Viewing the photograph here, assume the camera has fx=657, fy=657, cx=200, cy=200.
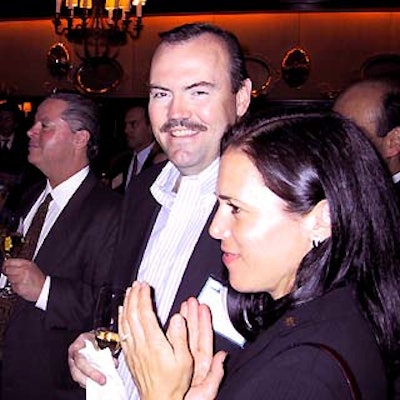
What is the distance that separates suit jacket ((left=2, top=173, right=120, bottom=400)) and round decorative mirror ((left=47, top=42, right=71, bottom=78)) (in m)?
8.22

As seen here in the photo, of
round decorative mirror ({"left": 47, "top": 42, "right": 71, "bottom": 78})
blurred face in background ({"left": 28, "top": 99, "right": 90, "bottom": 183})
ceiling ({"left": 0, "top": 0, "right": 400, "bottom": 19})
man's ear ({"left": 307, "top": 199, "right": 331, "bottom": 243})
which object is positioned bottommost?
man's ear ({"left": 307, "top": 199, "right": 331, "bottom": 243})

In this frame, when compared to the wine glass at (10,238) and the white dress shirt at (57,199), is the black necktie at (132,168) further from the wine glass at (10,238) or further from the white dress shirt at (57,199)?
the wine glass at (10,238)

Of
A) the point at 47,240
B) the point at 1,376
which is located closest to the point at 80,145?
the point at 47,240

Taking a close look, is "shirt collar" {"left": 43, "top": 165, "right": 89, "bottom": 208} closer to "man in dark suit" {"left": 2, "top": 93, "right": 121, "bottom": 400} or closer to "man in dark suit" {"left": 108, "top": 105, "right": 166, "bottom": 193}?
"man in dark suit" {"left": 2, "top": 93, "right": 121, "bottom": 400}

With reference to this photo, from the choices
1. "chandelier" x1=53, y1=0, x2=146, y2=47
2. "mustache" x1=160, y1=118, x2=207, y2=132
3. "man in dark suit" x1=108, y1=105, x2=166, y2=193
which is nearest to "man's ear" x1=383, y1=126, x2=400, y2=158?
"mustache" x1=160, y1=118, x2=207, y2=132

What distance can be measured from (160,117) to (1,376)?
137cm

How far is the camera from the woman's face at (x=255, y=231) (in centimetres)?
128

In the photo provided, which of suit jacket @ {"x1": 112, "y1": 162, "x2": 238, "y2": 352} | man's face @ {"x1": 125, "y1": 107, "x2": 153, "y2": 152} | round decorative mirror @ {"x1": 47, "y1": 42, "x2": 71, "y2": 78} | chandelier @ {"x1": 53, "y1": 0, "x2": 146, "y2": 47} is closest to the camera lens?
suit jacket @ {"x1": 112, "y1": 162, "x2": 238, "y2": 352}

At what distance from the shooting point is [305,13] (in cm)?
974

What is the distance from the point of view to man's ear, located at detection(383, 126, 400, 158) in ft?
9.02

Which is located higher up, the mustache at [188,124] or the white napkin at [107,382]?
the mustache at [188,124]

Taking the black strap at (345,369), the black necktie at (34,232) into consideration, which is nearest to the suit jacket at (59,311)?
the black necktie at (34,232)

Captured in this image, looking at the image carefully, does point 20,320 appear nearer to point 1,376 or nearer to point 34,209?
point 1,376

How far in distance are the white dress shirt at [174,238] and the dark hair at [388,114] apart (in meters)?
1.09
